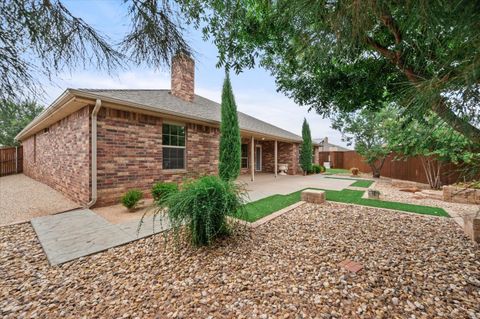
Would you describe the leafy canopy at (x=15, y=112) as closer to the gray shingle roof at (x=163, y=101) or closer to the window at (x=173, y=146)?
the gray shingle roof at (x=163, y=101)

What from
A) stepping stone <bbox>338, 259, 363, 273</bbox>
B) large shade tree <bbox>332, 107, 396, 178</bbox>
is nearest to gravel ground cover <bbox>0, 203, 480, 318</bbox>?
stepping stone <bbox>338, 259, 363, 273</bbox>

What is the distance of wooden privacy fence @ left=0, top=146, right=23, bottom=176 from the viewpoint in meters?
13.1

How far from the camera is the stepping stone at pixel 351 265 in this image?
2354mm

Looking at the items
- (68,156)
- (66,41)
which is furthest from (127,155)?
(66,41)

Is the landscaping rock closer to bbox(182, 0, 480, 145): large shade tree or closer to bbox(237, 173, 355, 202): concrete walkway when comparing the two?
bbox(237, 173, 355, 202): concrete walkway

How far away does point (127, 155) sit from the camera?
5621 millimetres

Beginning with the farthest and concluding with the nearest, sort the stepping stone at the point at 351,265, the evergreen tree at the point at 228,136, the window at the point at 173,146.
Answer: the evergreen tree at the point at 228,136 → the window at the point at 173,146 → the stepping stone at the point at 351,265

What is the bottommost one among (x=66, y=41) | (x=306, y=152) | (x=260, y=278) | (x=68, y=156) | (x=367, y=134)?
(x=260, y=278)

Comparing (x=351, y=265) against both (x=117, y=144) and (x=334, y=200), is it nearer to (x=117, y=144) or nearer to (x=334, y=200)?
(x=334, y=200)

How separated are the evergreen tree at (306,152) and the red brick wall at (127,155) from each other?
404 inches

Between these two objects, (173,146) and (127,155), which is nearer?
(127,155)

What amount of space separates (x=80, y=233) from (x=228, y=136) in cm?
527

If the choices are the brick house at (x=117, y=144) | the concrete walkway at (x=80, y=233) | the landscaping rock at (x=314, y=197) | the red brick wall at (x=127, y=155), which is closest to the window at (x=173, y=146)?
the brick house at (x=117, y=144)

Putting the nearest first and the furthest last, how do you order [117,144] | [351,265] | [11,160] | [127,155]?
[351,265] < [117,144] < [127,155] < [11,160]
